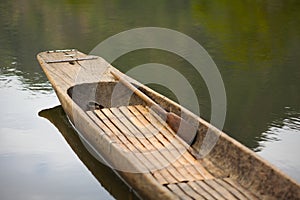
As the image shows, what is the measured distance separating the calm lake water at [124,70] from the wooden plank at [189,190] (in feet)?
1.61

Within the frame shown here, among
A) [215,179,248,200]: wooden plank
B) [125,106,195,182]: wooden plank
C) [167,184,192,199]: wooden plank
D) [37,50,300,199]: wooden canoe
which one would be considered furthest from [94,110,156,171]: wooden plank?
[215,179,248,200]: wooden plank

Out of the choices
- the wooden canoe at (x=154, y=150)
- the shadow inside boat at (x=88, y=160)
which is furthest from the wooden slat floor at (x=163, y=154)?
the shadow inside boat at (x=88, y=160)

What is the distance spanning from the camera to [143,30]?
10.5 m

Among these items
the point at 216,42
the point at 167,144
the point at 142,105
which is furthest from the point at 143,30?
the point at 167,144

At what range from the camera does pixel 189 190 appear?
377 cm

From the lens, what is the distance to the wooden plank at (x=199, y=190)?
366cm

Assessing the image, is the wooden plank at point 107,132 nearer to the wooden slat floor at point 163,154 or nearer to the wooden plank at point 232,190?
the wooden slat floor at point 163,154

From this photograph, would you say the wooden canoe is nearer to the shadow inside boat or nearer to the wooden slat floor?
the wooden slat floor

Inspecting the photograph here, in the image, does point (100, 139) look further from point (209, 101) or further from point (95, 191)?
point (209, 101)

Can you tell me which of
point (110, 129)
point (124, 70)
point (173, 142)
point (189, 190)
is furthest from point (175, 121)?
point (124, 70)

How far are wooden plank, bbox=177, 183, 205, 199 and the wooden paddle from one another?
719 mm

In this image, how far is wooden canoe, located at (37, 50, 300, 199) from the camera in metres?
3.65

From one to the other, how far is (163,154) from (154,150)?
0.11m

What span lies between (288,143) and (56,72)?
2.55 meters
